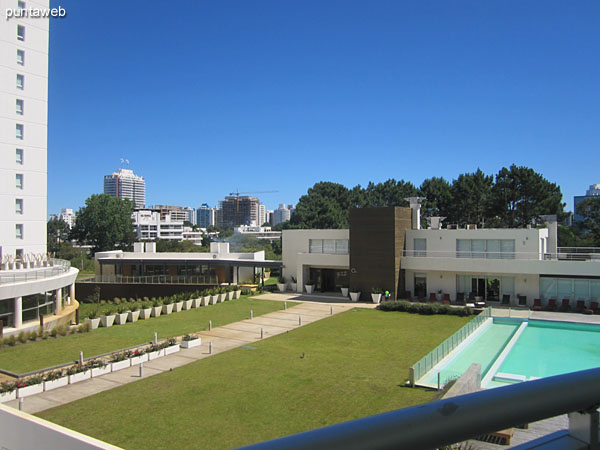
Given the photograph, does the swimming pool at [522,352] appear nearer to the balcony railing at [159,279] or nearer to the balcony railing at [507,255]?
the balcony railing at [507,255]

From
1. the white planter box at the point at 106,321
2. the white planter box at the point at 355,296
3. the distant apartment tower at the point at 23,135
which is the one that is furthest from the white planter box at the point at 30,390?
the white planter box at the point at 355,296

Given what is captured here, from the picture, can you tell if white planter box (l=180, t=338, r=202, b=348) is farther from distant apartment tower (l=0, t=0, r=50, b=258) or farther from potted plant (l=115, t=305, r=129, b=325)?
distant apartment tower (l=0, t=0, r=50, b=258)

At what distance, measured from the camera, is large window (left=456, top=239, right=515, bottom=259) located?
33.2 m

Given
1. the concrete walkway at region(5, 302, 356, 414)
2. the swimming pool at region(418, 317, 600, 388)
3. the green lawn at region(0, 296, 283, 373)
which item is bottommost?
the green lawn at region(0, 296, 283, 373)

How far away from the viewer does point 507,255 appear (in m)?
33.2

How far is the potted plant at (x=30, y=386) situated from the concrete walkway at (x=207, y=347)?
20 centimetres

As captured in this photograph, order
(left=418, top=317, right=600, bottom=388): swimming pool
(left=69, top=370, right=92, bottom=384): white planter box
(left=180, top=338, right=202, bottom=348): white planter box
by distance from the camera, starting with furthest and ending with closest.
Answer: (left=180, top=338, right=202, bottom=348): white planter box → (left=418, top=317, right=600, bottom=388): swimming pool → (left=69, top=370, right=92, bottom=384): white planter box

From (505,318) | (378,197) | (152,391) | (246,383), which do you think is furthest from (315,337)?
(378,197)

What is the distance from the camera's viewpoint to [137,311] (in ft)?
94.9

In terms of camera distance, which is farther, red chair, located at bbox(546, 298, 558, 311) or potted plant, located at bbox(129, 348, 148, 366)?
red chair, located at bbox(546, 298, 558, 311)

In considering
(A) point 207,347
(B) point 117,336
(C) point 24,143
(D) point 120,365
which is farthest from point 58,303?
(C) point 24,143

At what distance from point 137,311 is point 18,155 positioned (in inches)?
655

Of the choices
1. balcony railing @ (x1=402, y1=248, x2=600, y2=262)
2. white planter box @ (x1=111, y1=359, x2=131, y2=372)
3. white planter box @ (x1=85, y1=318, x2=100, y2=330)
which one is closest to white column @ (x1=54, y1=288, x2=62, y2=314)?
white planter box @ (x1=85, y1=318, x2=100, y2=330)

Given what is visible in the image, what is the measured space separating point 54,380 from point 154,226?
150987mm
